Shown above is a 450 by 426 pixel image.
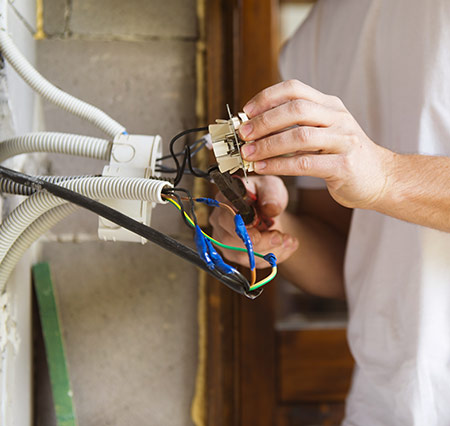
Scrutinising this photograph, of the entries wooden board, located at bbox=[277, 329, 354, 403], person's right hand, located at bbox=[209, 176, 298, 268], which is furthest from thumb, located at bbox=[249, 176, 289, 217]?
wooden board, located at bbox=[277, 329, 354, 403]

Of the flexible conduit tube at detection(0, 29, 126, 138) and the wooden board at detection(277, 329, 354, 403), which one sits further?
the wooden board at detection(277, 329, 354, 403)

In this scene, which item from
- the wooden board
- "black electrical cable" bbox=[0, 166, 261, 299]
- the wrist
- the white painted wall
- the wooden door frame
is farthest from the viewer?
the wooden board

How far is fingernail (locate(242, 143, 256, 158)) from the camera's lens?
Answer: 56 centimetres

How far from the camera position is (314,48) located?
1.06 m

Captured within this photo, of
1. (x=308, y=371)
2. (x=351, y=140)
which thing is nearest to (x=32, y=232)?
(x=351, y=140)

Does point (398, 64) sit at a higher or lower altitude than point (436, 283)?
higher

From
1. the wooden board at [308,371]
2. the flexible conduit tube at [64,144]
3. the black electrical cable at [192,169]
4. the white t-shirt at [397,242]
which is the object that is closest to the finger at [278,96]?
the black electrical cable at [192,169]

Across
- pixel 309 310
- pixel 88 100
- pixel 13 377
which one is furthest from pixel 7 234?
pixel 309 310

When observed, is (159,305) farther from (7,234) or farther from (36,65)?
(36,65)

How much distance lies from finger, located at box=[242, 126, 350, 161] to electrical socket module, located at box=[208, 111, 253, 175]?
12 millimetres

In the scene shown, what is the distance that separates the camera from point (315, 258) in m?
1.06

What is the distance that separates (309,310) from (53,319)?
1899 millimetres

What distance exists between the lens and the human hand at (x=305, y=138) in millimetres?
554

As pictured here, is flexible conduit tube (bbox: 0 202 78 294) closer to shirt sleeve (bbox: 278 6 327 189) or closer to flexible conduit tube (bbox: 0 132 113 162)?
flexible conduit tube (bbox: 0 132 113 162)
